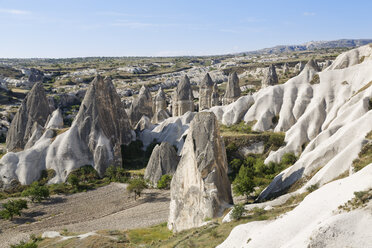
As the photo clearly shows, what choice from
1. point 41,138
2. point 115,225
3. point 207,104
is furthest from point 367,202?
point 207,104

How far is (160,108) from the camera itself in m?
61.4

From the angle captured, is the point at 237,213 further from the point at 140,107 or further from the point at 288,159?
the point at 140,107

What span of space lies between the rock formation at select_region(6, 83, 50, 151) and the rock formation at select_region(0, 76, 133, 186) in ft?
24.6

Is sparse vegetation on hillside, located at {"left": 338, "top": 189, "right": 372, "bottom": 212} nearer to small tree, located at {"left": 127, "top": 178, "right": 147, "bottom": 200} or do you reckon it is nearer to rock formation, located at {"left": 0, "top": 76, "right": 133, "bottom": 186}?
small tree, located at {"left": 127, "top": 178, "right": 147, "bottom": 200}

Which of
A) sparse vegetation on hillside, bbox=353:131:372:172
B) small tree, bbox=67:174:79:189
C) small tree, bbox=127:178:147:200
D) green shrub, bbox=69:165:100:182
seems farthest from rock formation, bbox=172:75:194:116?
sparse vegetation on hillside, bbox=353:131:372:172

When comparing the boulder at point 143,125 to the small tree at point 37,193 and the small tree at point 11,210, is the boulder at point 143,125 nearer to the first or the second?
the small tree at point 37,193

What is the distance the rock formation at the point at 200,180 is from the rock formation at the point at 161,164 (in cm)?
1107

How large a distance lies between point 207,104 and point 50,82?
9265 cm

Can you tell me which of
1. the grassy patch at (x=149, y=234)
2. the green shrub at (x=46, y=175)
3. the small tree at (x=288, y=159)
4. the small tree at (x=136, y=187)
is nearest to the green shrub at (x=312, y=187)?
the grassy patch at (x=149, y=234)

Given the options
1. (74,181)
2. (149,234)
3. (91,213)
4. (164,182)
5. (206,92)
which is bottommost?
(91,213)

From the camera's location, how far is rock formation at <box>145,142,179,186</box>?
35.3 meters

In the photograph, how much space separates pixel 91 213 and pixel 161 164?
963 cm

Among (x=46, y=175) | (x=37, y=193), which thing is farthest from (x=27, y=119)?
(x=37, y=193)

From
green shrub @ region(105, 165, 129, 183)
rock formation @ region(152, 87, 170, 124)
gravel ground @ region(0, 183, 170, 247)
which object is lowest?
gravel ground @ region(0, 183, 170, 247)
